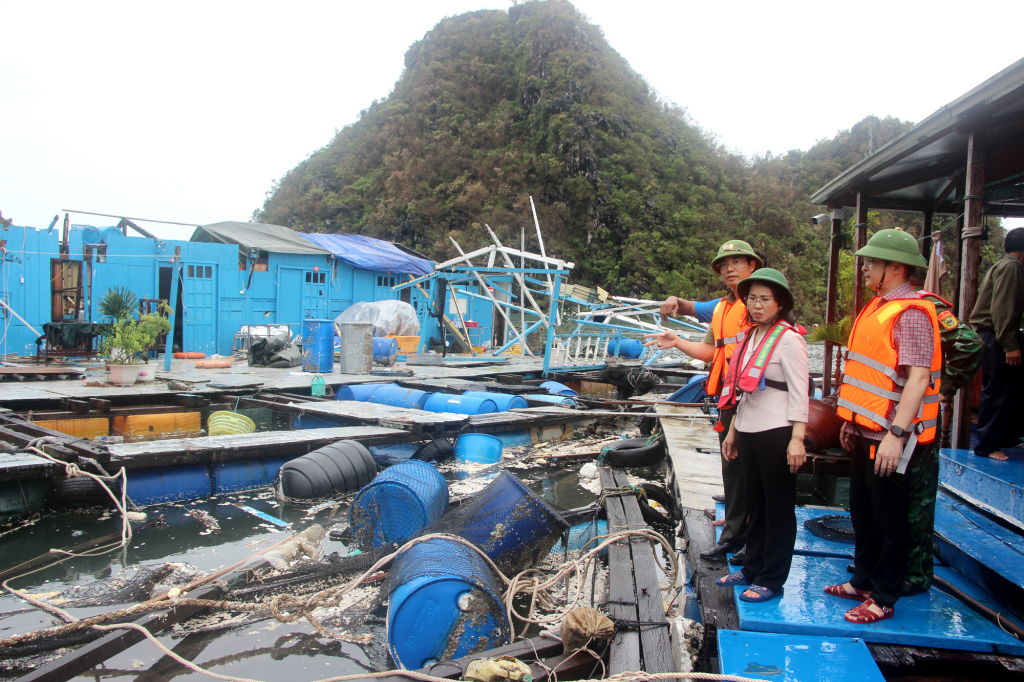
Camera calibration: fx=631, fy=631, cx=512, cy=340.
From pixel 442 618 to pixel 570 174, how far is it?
1766 inches

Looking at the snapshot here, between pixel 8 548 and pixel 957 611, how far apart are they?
21.6 feet

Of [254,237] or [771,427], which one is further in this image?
[254,237]

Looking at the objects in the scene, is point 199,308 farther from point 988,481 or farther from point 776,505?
point 988,481

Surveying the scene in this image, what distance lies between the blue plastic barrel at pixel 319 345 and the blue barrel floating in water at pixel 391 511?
7774mm

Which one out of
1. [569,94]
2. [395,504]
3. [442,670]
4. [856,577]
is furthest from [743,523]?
[569,94]

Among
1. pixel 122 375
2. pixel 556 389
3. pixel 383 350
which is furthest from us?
pixel 383 350

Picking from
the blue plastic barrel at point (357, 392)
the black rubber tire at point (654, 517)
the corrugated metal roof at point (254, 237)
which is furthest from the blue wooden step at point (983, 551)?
the corrugated metal roof at point (254, 237)

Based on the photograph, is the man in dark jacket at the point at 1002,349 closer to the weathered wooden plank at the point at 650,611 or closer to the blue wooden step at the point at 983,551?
the blue wooden step at the point at 983,551

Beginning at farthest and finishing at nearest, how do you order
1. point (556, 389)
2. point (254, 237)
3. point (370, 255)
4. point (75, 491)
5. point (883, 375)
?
1. point (370, 255)
2. point (254, 237)
3. point (556, 389)
4. point (75, 491)
5. point (883, 375)

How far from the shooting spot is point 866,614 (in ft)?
8.63

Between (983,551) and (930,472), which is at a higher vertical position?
(930,472)

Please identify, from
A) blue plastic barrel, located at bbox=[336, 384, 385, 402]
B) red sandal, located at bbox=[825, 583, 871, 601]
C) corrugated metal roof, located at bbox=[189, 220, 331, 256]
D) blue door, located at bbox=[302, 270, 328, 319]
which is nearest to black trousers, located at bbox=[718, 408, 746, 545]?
red sandal, located at bbox=[825, 583, 871, 601]

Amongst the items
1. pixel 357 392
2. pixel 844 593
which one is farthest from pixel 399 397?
pixel 844 593

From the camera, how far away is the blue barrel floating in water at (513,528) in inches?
168
